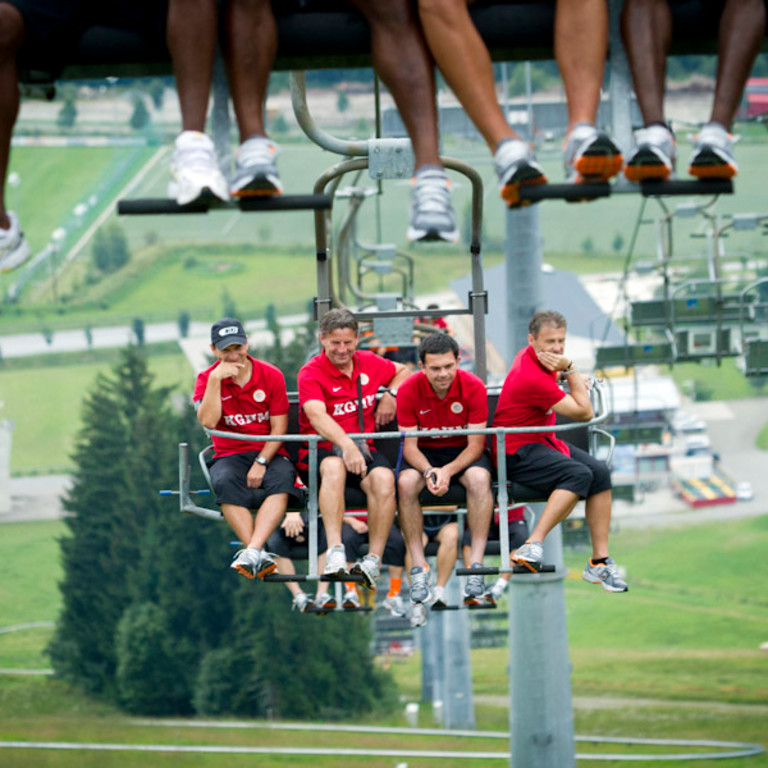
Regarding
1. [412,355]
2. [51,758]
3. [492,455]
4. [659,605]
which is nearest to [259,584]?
[51,758]

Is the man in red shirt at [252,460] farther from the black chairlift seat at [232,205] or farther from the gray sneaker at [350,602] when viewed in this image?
the black chairlift seat at [232,205]

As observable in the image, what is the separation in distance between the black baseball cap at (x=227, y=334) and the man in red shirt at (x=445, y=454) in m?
0.84

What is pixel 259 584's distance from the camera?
5188 centimetres

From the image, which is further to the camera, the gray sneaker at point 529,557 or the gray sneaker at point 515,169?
the gray sneaker at point 529,557

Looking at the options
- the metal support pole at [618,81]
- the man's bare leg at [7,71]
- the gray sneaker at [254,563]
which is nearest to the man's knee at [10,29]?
the man's bare leg at [7,71]

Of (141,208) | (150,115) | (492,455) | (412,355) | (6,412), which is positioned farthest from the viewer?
(150,115)

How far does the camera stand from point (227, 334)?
26.3 ft

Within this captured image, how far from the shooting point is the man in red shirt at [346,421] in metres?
7.99

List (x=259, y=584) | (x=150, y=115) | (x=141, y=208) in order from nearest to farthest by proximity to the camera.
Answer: (x=141, y=208) → (x=259, y=584) → (x=150, y=115)

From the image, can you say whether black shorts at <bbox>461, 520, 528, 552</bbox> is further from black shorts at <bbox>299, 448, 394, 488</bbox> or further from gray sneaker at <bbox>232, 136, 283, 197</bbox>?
gray sneaker at <bbox>232, 136, 283, 197</bbox>

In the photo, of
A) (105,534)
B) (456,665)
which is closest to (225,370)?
(456,665)

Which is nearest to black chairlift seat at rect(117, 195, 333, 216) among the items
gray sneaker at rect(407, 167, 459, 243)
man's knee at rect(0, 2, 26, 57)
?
gray sneaker at rect(407, 167, 459, 243)

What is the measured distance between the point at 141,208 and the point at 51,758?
146 ft

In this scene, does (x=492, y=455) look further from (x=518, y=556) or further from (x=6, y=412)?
(x=6, y=412)
